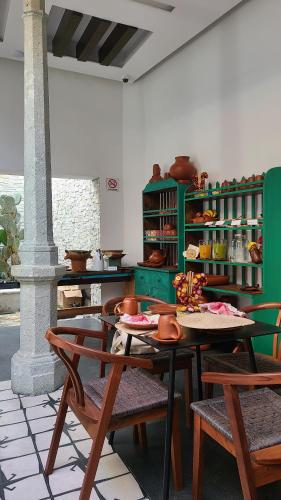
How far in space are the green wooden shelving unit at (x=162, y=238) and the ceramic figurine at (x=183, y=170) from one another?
9cm

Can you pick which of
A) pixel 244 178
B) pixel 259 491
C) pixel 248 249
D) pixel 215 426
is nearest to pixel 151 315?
pixel 215 426

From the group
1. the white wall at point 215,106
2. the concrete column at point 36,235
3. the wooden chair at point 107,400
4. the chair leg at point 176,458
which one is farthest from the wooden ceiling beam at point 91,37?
the chair leg at point 176,458

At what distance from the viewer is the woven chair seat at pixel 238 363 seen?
215 cm

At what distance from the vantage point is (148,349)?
2533 millimetres

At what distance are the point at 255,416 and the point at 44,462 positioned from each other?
1171 millimetres

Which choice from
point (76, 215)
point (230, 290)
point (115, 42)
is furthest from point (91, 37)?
point (230, 290)

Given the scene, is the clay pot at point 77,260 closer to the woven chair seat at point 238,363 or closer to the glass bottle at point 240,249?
the glass bottle at point 240,249

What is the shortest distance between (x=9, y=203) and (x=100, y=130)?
171cm

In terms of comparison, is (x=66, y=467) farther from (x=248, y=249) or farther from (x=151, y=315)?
(x=248, y=249)

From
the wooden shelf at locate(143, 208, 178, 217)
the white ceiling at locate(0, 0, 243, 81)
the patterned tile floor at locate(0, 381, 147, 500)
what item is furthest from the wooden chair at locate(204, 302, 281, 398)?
the white ceiling at locate(0, 0, 243, 81)

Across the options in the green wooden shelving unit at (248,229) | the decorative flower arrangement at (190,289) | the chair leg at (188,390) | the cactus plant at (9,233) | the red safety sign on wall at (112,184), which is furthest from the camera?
the red safety sign on wall at (112,184)

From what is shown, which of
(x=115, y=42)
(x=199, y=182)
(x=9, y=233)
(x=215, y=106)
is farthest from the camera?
(x=9, y=233)

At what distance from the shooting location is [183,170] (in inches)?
172

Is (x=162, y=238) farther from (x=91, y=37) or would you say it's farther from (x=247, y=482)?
(x=247, y=482)
